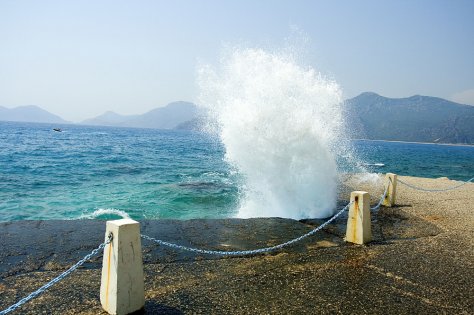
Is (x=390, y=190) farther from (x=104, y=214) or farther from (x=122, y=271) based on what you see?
(x=104, y=214)

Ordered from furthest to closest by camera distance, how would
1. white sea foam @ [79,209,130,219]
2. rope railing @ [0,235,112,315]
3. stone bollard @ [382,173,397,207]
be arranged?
white sea foam @ [79,209,130,219] → stone bollard @ [382,173,397,207] → rope railing @ [0,235,112,315]

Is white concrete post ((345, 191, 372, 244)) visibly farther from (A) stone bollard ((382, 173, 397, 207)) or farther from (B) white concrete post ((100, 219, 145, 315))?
(B) white concrete post ((100, 219, 145, 315))

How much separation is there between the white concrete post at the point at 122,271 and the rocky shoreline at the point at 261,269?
286 millimetres

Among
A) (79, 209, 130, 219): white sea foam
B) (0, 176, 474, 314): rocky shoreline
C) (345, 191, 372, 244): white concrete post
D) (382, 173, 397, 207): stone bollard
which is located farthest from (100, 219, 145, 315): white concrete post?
(382, 173, 397, 207): stone bollard

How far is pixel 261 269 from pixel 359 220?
8.85 ft

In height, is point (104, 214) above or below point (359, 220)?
below

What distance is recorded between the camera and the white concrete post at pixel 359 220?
22.5ft

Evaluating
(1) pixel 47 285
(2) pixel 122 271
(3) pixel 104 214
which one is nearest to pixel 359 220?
(2) pixel 122 271

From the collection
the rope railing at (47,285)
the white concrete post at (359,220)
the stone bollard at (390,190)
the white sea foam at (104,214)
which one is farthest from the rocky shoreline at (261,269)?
the white sea foam at (104,214)

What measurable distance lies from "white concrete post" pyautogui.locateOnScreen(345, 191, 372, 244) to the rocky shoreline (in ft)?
0.69

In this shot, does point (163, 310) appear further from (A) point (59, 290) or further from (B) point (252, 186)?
(B) point (252, 186)

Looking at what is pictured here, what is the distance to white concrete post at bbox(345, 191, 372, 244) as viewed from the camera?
22.5 feet

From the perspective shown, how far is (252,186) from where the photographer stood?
1243 cm

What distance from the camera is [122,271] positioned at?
3773 mm
